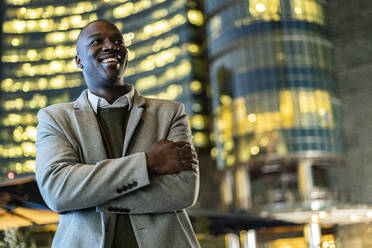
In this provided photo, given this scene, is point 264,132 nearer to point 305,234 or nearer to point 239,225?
point 305,234

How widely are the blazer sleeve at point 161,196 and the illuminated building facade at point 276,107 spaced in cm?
3118

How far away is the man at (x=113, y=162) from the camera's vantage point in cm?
148

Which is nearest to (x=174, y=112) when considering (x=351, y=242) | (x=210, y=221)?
(x=210, y=221)

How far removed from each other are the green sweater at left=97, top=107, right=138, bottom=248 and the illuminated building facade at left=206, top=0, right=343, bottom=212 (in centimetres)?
3114

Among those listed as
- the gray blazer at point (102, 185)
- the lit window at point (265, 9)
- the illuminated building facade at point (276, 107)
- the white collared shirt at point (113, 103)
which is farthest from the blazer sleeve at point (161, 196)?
the lit window at point (265, 9)

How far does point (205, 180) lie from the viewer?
120ft

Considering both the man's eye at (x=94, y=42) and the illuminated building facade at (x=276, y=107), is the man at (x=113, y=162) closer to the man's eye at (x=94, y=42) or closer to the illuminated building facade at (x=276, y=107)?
the man's eye at (x=94, y=42)

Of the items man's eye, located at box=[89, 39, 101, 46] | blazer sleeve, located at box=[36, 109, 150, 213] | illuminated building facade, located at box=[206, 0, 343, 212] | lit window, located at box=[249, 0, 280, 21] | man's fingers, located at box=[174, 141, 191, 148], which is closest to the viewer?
blazer sleeve, located at box=[36, 109, 150, 213]

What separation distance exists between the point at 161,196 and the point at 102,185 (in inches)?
7.3

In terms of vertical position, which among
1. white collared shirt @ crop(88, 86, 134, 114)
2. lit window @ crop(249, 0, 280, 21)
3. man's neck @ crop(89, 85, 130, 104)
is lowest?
white collared shirt @ crop(88, 86, 134, 114)

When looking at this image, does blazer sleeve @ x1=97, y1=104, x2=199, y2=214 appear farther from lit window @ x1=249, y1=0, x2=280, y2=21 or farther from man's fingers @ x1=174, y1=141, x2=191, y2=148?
lit window @ x1=249, y1=0, x2=280, y2=21

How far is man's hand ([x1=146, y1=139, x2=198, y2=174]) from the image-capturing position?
4.98 feet

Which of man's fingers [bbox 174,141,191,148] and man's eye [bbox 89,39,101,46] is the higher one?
man's eye [bbox 89,39,101,46]

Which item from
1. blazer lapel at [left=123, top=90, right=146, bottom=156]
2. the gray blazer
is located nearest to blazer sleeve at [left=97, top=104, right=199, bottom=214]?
the gray blazer
